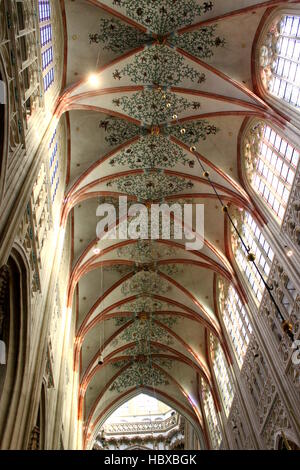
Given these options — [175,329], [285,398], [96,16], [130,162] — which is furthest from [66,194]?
[175,329]

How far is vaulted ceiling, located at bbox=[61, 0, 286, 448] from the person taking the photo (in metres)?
15.7

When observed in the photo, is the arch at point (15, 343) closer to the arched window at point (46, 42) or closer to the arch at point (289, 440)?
the arched window at point (46, 42)

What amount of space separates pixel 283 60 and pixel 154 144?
605 centimetres

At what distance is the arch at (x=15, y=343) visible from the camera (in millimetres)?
9452

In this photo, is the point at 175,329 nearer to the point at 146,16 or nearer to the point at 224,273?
the point at 224,273

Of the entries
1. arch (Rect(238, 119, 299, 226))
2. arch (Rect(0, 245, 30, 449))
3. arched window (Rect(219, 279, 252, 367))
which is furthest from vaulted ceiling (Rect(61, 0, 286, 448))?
arch (Rect(0, 245, 30, 449))

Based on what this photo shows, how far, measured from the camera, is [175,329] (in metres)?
26.0

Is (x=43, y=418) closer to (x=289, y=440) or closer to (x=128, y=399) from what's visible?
(x=289, y=440)

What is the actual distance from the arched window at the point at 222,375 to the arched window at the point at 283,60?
12.0 m

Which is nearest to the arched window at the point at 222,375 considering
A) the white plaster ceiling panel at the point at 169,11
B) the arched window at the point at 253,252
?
the arched window at the point at 253,252

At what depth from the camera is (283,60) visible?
1503 cm

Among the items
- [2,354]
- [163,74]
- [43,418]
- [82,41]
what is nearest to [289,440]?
[43,418]

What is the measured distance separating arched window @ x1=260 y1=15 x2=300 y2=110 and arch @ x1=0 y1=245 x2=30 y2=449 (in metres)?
9.77

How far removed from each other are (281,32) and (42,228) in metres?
10.2
